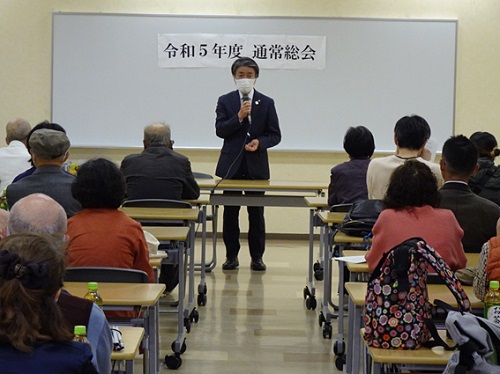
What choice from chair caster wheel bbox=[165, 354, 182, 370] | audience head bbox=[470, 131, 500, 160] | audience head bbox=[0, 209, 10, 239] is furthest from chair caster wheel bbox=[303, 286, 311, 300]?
audience head bbox=[0, 209, 10, 239]

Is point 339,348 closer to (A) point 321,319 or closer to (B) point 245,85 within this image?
(A) point 321,319

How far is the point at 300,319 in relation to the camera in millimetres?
5504

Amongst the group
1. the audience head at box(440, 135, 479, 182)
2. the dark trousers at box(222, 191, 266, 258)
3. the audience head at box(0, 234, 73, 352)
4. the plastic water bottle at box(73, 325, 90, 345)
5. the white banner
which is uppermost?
the white banner

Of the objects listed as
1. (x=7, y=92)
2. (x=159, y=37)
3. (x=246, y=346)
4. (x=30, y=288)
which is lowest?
(x=246, y=346)

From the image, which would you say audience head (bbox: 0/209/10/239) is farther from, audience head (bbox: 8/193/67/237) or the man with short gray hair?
the man with short gray hair

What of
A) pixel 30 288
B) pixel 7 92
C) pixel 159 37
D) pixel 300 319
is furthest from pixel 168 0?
pixel 30 288

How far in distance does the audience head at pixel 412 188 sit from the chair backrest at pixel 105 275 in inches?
44.1

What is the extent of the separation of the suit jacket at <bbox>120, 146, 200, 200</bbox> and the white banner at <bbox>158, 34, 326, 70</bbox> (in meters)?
3.12

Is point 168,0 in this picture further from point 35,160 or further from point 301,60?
point 35,160

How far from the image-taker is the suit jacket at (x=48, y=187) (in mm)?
4188

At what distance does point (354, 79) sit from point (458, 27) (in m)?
1.22

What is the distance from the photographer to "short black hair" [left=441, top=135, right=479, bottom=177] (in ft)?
13.4

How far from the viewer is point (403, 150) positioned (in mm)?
4668

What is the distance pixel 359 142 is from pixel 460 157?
4.93ft
